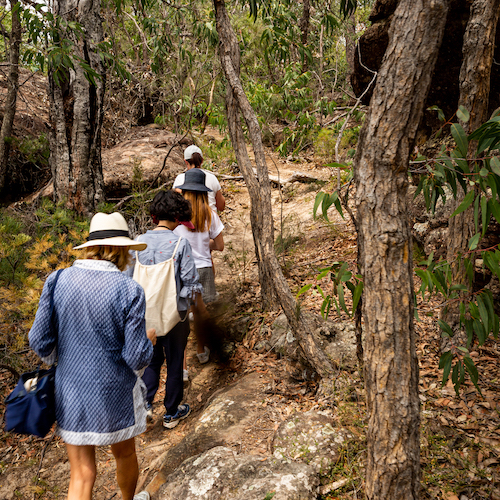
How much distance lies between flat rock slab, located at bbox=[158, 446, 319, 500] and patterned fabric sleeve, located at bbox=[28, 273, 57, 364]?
1187mm

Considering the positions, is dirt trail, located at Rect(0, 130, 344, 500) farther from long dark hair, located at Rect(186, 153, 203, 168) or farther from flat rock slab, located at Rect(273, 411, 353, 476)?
long dark hair, located at Rect(186, 153, 203, 168)

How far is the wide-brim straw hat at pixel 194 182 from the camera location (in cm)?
408

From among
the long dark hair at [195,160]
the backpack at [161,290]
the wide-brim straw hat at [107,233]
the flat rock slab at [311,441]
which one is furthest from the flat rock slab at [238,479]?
the long dark hair at [195,160]

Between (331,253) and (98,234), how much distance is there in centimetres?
414

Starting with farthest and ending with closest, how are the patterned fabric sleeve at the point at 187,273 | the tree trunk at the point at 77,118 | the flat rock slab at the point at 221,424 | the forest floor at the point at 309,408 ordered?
the tree trunk at the point at 77,118 → the patterned fabric sleeve at the point at 187,273 → the flat rock slab at the point at 221,424 → the forest floor at the point at 309,408

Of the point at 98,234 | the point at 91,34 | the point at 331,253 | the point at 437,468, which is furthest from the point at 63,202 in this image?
the point at 437,468

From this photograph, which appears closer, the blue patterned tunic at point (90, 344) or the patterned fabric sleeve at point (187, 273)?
the blue patterned tunic at point (90, 344)

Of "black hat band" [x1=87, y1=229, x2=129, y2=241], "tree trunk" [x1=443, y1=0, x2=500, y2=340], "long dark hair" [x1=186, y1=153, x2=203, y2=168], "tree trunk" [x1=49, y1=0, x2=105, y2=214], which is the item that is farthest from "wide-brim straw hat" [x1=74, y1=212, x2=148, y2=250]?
"tree trunk" [x1=49, y1=0, x2=105, y2=214]

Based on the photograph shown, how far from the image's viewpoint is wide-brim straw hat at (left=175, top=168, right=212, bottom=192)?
4078mm

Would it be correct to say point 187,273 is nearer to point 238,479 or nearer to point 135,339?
point 135,339

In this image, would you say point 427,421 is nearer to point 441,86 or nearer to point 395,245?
point 395,245

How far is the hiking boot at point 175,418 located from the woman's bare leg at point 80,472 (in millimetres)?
A: 1358

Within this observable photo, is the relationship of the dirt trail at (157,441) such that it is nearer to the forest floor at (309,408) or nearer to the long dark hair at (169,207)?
the forest floor at (309,408)

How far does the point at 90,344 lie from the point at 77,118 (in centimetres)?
361
